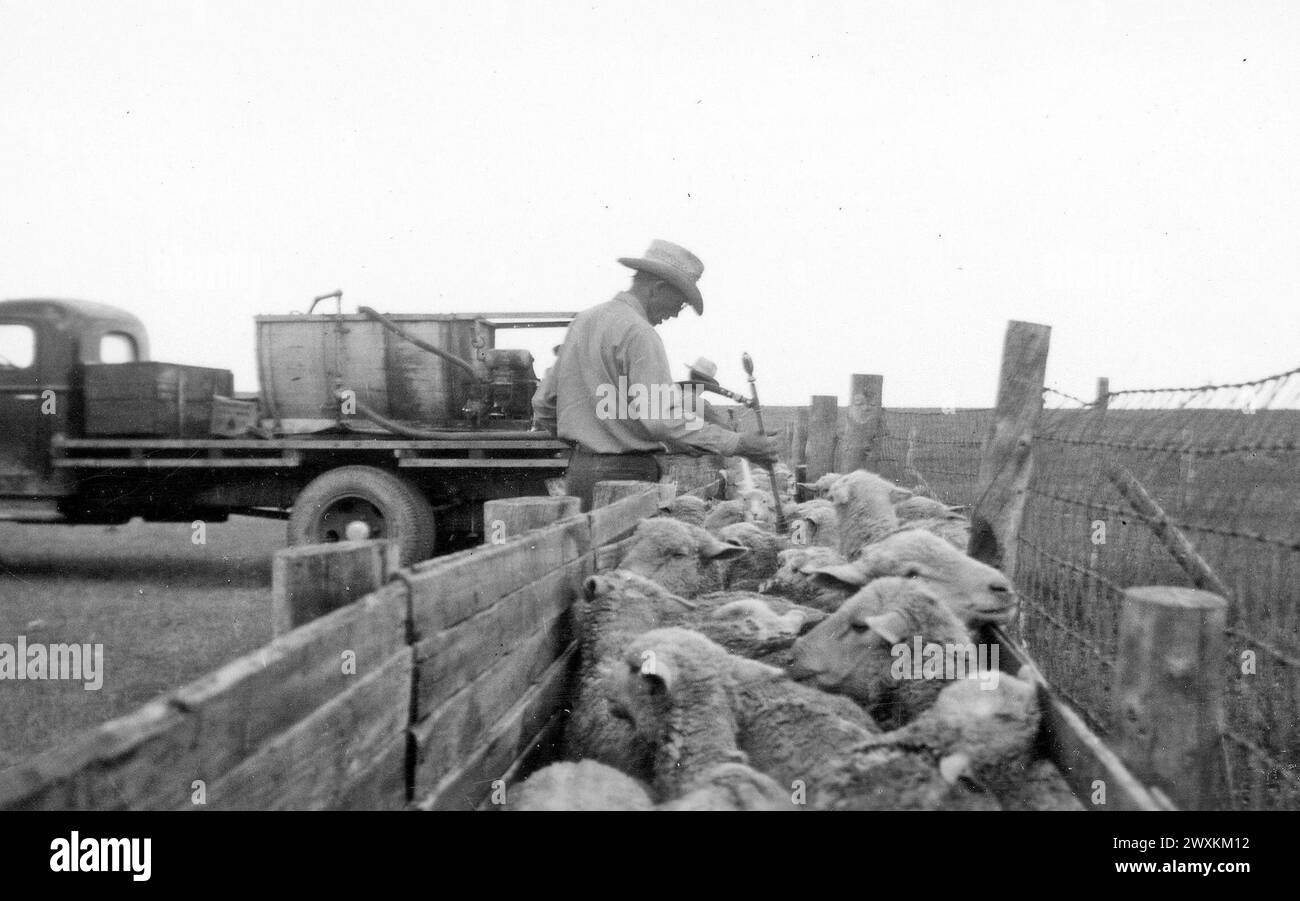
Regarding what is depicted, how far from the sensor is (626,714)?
2.20 metres

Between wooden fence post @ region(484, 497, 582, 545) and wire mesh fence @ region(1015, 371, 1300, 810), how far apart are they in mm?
1742

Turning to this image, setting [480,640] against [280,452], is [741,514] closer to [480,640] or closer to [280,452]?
[480,640]

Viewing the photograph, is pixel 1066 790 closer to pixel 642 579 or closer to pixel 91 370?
pixel 642 579

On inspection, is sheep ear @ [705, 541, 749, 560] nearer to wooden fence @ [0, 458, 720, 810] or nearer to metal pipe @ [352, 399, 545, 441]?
wooden fence @ [0, 458, 720, 810]

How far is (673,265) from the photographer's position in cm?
449

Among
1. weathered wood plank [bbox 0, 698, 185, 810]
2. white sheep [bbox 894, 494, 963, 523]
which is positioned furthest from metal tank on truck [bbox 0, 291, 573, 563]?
weathered wood plank [bbox 0, 698, 185, 810]

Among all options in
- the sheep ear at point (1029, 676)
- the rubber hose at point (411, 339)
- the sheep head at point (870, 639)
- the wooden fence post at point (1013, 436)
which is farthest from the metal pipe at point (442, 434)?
the sheep ear at point (1029, 676)

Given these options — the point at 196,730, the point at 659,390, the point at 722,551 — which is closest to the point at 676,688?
the point at 196,730

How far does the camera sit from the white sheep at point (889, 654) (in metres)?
2.32

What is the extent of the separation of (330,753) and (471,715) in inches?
21.4

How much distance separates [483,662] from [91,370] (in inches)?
293

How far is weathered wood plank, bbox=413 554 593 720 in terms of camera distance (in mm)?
1589

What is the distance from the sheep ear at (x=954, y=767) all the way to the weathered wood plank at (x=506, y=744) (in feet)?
2.95
